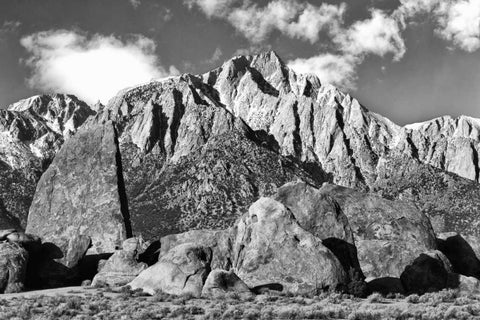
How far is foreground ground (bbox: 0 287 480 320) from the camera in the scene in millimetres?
25250

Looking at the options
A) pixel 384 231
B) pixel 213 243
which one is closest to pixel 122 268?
pixel 213 243

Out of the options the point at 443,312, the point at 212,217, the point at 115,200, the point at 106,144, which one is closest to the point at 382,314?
the point at 443,312

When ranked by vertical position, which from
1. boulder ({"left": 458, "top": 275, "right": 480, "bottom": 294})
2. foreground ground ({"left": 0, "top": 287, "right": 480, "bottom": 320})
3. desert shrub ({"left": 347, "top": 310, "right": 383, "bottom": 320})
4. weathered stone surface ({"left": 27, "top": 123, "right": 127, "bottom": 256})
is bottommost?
desert shrub ({"left": 347, "top": 310, "right": 383, "bottom": 320})

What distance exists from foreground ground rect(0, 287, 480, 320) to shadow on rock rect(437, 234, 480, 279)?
18.4 meters

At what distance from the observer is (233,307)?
89.3ft

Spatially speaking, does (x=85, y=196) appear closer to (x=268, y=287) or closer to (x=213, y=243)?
(x=213, y=243)

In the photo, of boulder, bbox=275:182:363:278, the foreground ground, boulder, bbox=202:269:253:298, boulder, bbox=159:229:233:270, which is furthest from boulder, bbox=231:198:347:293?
boulder, bbox=275:182:363:278

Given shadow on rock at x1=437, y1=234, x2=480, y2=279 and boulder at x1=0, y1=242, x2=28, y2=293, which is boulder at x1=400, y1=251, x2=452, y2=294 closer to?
shadow on rock at x1=437, y1=234, x2=480, y2=279

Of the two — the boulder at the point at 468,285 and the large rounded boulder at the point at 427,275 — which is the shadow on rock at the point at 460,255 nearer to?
the large rounded boulder at the point at 427,275

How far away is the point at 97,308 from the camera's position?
91.0ft

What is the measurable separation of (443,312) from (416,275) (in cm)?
1676

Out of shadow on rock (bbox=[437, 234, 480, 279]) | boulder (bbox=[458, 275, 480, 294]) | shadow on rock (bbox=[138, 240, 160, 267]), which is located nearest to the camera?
boulder (bbox=[458, 275, 480, 294])

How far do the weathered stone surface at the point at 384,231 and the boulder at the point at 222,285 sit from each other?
45.4 feet

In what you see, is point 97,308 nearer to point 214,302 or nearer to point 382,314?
point 214,302
